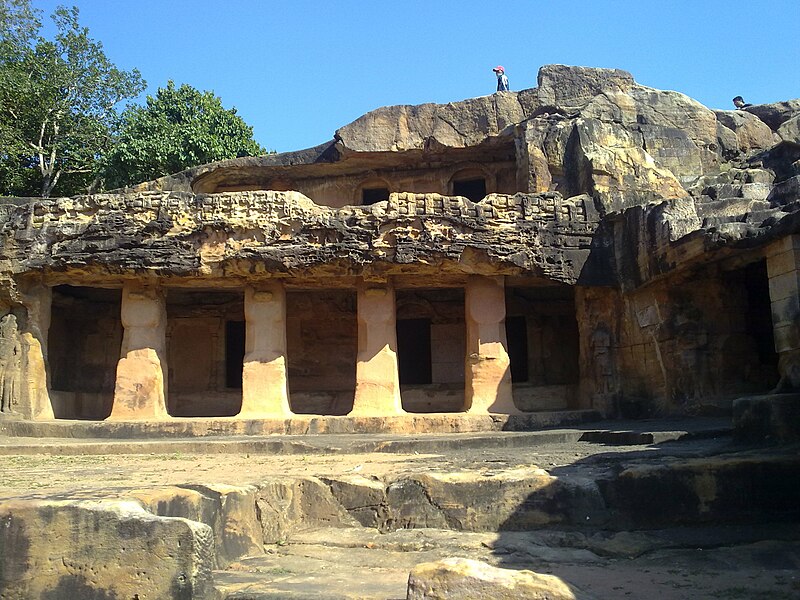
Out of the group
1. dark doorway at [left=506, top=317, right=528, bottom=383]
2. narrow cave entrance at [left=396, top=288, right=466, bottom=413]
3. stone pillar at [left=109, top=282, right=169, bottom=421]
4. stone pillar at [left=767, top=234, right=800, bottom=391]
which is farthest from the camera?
dark doorway at [left=506, top=317, right=528, bottom=383]

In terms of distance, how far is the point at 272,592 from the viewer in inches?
175

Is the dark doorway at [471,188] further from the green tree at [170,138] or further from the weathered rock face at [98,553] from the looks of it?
the weathered rock face at [98,553]

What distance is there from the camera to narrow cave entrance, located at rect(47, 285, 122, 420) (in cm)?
1582

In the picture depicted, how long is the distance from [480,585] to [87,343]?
1473cm

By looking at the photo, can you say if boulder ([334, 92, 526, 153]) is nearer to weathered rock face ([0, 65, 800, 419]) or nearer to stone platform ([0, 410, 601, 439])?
weathered rock face ([0, 65, 800, 419])

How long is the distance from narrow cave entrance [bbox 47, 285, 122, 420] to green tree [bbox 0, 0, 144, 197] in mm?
6324

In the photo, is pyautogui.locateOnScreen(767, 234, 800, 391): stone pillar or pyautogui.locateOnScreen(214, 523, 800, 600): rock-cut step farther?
pyautogui.locateOnScreen(767, 234, 800, 391): stone pillar

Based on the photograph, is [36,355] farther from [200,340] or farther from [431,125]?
[431,125]

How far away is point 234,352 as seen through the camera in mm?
17031

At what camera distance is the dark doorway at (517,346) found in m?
16.8

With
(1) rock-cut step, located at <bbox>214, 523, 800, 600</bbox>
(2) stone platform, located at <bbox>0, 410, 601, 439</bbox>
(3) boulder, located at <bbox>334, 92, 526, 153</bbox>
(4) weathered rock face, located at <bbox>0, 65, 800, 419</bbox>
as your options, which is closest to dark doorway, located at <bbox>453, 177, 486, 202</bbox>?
(3) boulder, located at <bbox>334, 92, 526, 153</bbox>

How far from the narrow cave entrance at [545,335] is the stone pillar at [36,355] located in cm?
904

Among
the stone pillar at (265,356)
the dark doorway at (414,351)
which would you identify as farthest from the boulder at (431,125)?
the stone pillar at (265,356)

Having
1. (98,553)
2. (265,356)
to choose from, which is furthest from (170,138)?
(98,553)
